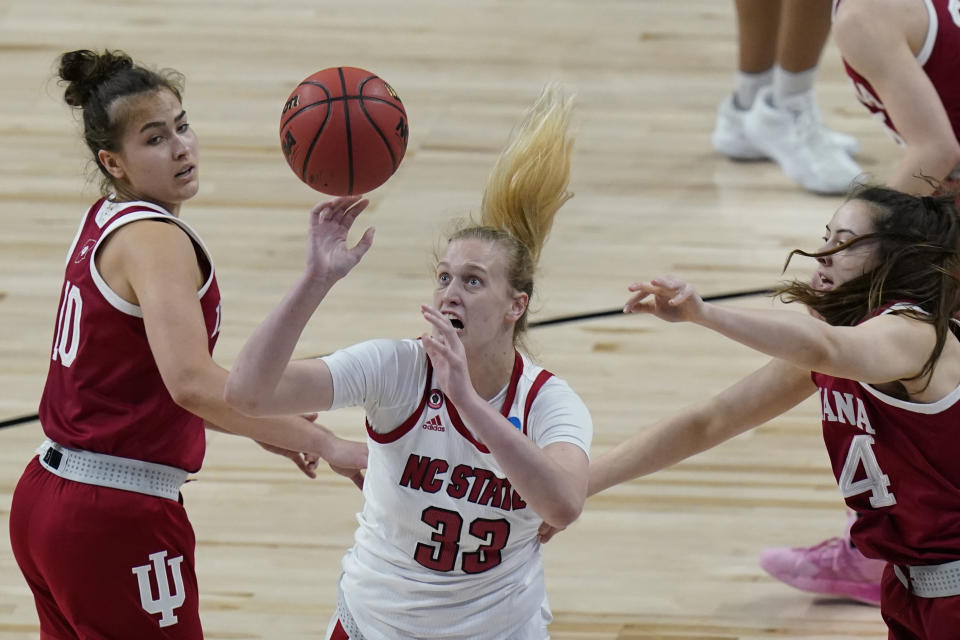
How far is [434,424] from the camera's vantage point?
307 cm

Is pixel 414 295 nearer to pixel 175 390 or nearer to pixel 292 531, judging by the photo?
pixel 292 531

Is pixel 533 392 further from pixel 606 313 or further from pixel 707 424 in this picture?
pixel 606 313

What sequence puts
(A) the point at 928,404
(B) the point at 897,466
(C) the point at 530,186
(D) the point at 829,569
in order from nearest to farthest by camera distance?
1. (A) the point at 928,404
2. (B) the point at 897,466
3. (C) the point at 530,186
4. (D) the point at 829,569

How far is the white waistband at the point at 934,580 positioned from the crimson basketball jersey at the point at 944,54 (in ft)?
4.36

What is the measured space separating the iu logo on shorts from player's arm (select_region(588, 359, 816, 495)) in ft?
Result: 3.10

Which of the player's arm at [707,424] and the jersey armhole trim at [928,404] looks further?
the player's arm at [707,424]

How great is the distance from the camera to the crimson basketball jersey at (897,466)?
304 centimetres

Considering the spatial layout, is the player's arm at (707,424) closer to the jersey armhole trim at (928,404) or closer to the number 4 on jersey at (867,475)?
the number 4 on jersey at (867,475)

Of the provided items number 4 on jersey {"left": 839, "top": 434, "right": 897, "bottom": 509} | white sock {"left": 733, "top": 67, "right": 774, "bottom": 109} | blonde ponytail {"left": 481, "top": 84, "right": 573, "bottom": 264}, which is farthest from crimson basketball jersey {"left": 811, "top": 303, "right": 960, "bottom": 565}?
white sock {"left": 733, "top": 67, "right": 774, "bottom": 109}

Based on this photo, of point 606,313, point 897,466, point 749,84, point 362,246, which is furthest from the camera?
point 749,84

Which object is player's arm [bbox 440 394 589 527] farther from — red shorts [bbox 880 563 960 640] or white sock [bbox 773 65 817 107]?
white sock [bbox 773 65 817 107]

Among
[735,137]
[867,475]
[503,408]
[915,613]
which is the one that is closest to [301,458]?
Answer: [503,408]

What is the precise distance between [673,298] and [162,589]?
4.02 feet

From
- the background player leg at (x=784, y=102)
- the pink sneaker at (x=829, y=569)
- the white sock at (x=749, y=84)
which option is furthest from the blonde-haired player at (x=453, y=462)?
the white sock at (x=749, y=84)
